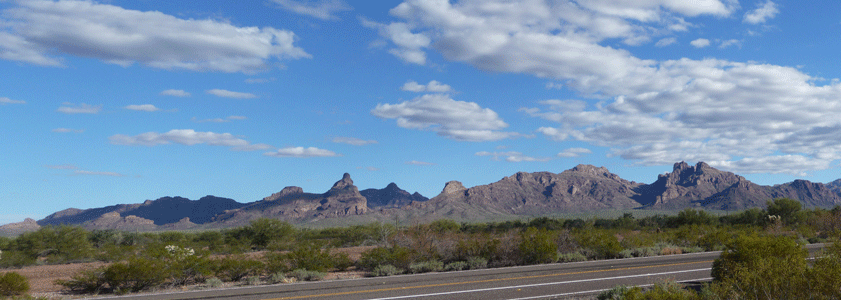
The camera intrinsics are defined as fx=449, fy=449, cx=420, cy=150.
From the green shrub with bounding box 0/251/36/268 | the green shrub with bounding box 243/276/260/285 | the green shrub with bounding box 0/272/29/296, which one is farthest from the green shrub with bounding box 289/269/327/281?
the green shrub with bounding box 0/251/36/268

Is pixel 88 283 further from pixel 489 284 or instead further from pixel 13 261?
pixel 13 261

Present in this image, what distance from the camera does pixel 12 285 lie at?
13.3 meters

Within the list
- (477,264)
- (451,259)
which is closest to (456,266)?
(477,264)

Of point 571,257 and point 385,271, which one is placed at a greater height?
point 385,271

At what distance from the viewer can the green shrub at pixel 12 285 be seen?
1316cm

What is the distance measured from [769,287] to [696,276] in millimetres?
8865

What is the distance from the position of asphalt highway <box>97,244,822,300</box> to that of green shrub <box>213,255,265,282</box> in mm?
2878

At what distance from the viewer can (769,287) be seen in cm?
570

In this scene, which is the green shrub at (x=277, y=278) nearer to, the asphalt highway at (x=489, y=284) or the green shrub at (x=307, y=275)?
the green shrub at (x=307, y=275)

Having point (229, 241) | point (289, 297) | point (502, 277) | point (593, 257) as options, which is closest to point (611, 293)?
point (502, 277)

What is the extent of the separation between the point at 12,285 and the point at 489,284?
1404cm

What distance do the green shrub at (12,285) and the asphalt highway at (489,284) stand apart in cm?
398

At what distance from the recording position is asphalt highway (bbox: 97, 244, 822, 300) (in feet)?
37.0

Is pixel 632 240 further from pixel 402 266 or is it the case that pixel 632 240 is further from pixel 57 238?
pixel 57 238
